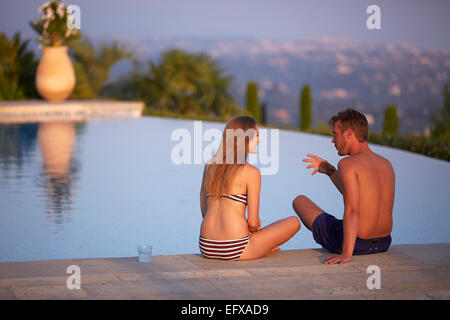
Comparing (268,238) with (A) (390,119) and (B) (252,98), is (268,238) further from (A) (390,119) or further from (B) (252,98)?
(B) (252,98)

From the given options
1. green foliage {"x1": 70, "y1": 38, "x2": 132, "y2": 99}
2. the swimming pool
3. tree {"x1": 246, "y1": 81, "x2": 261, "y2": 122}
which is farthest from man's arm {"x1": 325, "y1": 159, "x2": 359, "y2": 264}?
green foliage {"x1": 70, "y1": 38, "x2": 132, "y2": 99}

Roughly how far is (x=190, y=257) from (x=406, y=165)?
654cm

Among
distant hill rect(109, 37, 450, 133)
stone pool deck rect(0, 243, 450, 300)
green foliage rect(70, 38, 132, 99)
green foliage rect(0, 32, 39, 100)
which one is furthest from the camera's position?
distant hill rect(109, 37, 450, 133)

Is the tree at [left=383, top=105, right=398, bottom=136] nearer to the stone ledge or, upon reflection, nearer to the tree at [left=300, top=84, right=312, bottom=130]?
the tree at [left=300, top=84, right=312, bottom=130]

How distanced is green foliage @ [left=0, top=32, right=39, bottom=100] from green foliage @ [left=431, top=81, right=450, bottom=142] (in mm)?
11677

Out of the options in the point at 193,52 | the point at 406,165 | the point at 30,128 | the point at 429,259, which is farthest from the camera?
the point at 193,52

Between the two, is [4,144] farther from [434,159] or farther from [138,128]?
[434,159]

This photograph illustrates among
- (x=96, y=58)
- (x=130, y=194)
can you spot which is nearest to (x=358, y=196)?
(x=130, y=194)

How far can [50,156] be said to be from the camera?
33.8 ft

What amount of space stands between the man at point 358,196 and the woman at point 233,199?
16.2 inches

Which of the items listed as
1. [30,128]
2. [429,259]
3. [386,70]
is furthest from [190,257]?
[386,70]

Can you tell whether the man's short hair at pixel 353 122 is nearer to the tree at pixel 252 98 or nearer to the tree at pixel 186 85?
the tree at pixel 252 98

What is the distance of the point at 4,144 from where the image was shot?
11750 millimetres

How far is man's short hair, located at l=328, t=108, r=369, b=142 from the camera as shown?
403 centimetres
